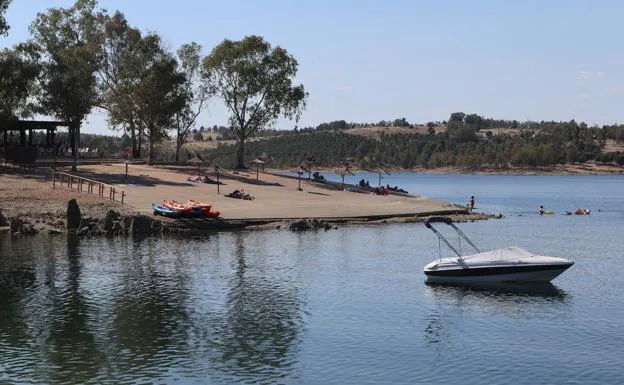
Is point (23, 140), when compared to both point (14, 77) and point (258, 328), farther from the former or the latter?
point (258, 328)

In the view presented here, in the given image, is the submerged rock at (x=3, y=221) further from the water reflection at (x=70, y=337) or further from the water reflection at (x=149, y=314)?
the water reflection at (x=70, y=337)

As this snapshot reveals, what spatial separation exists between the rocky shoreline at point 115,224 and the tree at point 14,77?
22.0 meters

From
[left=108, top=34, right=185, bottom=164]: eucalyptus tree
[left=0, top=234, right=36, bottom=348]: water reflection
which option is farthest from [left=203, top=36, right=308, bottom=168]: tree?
[left=0, top=234, right=36, bottom=348]: water reflection

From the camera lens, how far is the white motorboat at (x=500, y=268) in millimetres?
49375

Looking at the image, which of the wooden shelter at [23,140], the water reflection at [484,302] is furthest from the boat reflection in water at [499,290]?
the wooden shelter at [23,140]

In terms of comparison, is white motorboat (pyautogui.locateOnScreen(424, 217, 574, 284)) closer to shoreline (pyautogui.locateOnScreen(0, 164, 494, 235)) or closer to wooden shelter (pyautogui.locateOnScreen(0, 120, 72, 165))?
shoreline (pyautogui.locateOnScreen(0, 164, 494, 235))

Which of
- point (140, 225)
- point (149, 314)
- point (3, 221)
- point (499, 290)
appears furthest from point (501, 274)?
point (3, 221)

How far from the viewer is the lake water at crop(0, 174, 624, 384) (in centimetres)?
3206

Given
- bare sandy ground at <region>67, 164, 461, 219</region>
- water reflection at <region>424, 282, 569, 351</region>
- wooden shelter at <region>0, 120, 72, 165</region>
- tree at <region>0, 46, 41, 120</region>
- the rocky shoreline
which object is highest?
tree at <region>0, 46, 41, 120</region>

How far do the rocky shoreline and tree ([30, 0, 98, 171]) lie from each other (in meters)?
26.4

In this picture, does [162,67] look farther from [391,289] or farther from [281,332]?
[281,332]

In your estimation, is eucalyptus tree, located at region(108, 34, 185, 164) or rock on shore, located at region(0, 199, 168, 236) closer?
rock on shore, located at region(0, 199, 168, 236)

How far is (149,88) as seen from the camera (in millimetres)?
105312

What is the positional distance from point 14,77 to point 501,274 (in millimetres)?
61164
